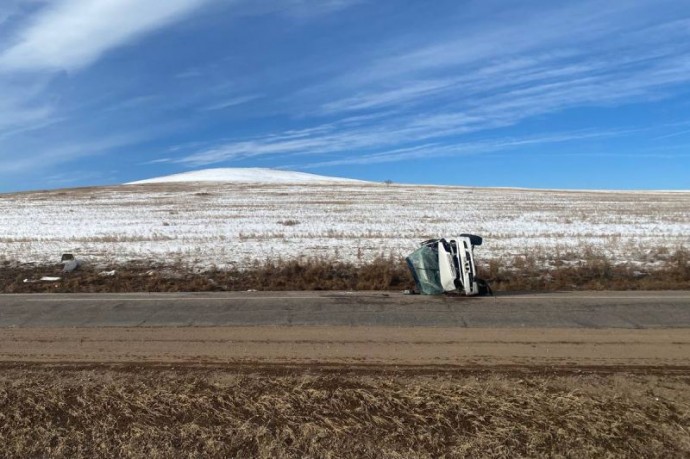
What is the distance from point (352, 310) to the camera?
29.4 feet

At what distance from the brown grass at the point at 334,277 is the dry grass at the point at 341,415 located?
254 inches

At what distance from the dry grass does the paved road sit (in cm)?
239

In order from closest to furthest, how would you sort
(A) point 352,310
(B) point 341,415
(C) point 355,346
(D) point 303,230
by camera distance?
1. (B) point 341,415
2. (C) point 355,346
3. (A) point 352,310
4. (D) point 303,230

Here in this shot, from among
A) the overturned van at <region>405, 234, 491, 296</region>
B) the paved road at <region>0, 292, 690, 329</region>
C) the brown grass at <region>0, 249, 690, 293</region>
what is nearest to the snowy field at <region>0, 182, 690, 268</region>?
the brown grass at <region>0, 249, 690, 293</region>

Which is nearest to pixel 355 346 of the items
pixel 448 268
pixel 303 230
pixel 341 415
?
pixel 341 415

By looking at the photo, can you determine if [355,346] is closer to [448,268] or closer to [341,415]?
[341,415]

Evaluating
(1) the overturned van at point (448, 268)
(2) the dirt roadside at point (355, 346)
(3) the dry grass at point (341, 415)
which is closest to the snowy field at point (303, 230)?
(1) the overturned van at point (448, 268)

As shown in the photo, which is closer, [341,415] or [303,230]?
[341,415]

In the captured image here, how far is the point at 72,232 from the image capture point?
26.8 meters

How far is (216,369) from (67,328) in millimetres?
3171

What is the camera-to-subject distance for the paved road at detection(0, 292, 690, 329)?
8102 millimetres

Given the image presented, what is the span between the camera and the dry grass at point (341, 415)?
435cm

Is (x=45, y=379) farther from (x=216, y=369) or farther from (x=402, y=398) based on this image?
(x=402, y=398)

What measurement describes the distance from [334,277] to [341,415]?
8584 mm
